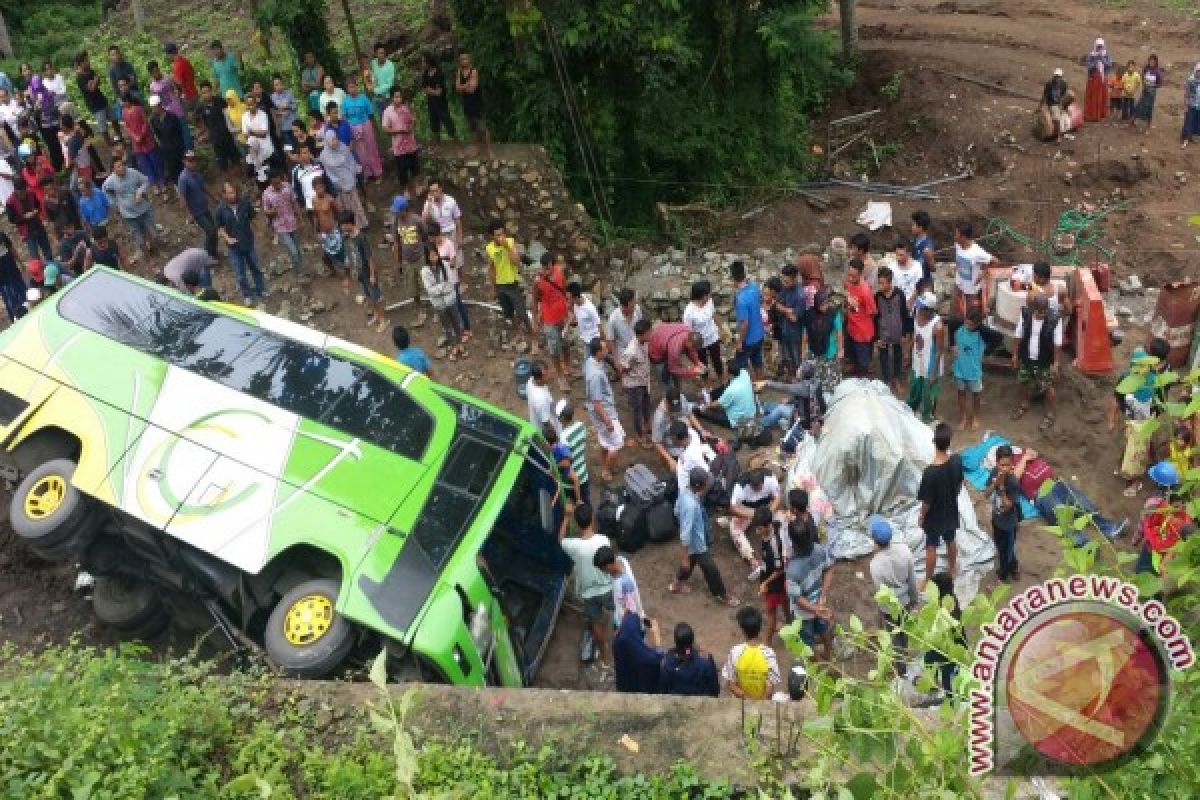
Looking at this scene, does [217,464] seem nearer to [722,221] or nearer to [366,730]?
[366,730]

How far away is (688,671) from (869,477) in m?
3.23

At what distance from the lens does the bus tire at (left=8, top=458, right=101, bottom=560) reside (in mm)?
7273

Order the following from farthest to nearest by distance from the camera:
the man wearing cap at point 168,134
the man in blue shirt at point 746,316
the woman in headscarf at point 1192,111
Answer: the woman in headscarf at point 1192,111 → the man wearing cap at point 168,134 → the man in blue shirt at point 746,316

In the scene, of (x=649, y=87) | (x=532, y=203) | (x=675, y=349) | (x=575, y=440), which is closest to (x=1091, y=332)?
(x=675, y=349)

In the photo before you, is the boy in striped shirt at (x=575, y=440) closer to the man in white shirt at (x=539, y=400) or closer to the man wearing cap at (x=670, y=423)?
the man in white shirt at (x=539, y=400)

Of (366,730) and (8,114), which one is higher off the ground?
(8,114)

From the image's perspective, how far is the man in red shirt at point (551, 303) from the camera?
33.4 ft

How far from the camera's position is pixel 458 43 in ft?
43.6

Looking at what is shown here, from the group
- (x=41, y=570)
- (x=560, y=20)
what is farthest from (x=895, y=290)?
(x=41, y=570)

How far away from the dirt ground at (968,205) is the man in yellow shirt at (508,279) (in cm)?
31

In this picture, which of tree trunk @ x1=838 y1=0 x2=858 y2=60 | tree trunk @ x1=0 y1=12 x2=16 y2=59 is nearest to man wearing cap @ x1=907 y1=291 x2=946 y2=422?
tree trunk @ x1=838 y1=0 x2=858 y2=60

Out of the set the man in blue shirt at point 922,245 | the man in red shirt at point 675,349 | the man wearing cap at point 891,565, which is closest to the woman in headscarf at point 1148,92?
the man in blue shirt at point 922,245

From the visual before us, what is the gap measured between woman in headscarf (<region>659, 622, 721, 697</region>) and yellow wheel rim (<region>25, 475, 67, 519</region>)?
4.33 m

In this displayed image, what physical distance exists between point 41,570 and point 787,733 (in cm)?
689
